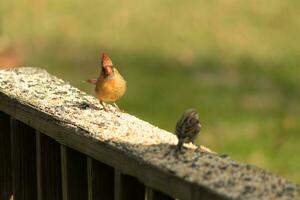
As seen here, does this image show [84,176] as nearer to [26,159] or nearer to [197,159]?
[26,159]

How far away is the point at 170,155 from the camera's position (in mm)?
2338

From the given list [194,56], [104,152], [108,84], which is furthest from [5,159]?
[194,56]

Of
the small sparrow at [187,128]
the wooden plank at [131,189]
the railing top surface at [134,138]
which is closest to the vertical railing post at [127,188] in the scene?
the wooden plank at [131,189]

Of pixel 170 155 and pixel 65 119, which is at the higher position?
pixel 65 119

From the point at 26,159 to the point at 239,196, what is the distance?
1416 mm

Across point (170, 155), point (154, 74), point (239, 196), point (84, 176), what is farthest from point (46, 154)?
point (154, 74)

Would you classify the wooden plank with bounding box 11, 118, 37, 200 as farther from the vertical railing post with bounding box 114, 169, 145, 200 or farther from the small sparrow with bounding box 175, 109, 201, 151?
the small sparrow with bounding box 175, 109, 201, 151

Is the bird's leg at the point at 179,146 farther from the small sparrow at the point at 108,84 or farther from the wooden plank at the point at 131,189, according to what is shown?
the small sparrow at the point at 108,84

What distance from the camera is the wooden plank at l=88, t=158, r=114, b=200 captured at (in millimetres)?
2635

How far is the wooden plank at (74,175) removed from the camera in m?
2.82

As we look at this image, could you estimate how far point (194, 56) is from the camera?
11.0 m

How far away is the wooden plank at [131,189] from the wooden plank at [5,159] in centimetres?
102

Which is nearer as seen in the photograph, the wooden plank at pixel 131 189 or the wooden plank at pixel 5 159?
the wooden plank at pixel 131 189

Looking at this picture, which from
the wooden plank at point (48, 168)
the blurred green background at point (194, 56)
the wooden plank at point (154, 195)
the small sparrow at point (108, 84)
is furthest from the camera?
the blurred green background at point (194, 56)
